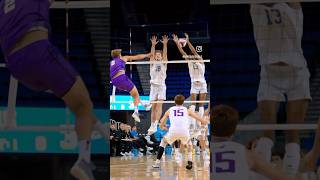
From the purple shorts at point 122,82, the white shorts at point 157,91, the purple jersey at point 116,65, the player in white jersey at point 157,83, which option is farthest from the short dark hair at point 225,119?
the white shorts at point 157,91

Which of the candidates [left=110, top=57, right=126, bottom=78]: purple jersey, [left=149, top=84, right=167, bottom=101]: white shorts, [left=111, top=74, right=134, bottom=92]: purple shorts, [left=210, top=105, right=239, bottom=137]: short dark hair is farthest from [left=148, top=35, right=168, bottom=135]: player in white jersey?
[left=210, top=105, right=239, bottom=137]: short dark hair

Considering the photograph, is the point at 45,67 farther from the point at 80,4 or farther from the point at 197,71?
the point at 197,71

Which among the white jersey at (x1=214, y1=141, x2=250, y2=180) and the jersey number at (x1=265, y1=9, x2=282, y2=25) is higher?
the jersey number at (x1=265, y1=9, x2=282, y2=25)

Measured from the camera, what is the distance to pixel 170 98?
36.1 feet

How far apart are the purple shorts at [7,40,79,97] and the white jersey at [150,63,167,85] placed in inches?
178

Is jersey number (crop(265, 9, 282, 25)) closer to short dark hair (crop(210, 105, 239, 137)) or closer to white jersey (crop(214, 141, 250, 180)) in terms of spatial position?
short dark hair (crop(210, 105, 239, 137))

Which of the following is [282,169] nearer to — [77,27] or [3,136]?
[77,27]

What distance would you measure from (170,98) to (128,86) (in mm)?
4606

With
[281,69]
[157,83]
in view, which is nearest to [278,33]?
[281,69]

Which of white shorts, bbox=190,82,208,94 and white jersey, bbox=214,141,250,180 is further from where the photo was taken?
white shorts, bbox=190,82,208,94

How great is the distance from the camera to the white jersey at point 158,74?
7727 mm

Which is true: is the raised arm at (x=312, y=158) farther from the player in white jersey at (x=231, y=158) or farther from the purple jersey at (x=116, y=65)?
the purple jersey at (x=116, y=65)

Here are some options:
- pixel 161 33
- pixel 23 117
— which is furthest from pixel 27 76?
pixel 161 33

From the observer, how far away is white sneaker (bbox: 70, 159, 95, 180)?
10.5 feet
